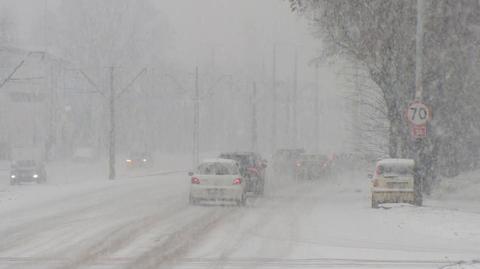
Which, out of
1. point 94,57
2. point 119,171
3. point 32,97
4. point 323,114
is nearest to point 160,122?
point 32,97

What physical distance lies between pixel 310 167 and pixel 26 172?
18101 mm

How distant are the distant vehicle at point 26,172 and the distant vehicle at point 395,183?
31317mm

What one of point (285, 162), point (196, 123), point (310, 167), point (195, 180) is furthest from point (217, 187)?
point (196, 123)

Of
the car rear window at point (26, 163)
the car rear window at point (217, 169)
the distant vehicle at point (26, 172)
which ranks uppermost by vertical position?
the car rear window at point (217, 169)

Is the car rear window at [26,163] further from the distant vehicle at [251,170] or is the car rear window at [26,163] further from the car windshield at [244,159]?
the car windshield at [244,159]

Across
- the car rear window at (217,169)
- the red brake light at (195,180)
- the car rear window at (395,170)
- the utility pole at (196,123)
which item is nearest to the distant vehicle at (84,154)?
the utility pole at (196,123)

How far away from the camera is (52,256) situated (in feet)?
46.4

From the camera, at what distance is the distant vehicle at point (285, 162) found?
51656 millimetres

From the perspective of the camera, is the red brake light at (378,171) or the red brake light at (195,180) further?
the red brake light at (195,180)

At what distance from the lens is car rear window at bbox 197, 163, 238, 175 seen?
2684 cm

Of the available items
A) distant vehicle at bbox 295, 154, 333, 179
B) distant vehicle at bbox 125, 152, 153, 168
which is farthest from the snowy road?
distant vehicle at bbox 125, 152, 153, 168

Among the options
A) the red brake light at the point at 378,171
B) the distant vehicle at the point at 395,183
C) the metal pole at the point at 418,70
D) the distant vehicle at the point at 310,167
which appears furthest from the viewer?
the distant vehicle at the point at 310,167

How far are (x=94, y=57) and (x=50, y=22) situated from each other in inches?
510

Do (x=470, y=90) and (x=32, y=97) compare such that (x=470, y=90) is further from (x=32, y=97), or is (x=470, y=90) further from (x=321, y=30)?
(x=32, y=97)
